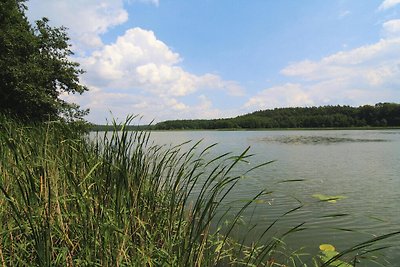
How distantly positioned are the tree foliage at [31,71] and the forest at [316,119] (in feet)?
244

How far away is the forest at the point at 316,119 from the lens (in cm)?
11057

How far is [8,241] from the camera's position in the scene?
9.71 ft

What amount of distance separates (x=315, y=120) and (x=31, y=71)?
124567 mm

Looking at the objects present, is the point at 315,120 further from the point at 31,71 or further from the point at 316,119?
the point at 31,71

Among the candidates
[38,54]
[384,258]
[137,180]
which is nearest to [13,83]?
[38,54]

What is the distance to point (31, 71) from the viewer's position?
14.4 m

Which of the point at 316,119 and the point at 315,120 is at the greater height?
the point at 316,119

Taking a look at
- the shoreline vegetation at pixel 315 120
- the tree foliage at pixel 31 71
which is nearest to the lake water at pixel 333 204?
the tree foliage at pixel 31 71

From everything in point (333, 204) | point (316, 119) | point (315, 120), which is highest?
point (316, 119)

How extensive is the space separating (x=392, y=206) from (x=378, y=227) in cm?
269

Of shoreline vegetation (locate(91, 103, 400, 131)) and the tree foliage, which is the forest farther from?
the tree foliage

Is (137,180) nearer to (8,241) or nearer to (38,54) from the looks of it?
(8,241)

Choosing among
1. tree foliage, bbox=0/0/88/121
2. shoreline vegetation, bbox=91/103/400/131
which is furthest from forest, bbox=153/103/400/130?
tree foliage, bbox=0/0/88/121

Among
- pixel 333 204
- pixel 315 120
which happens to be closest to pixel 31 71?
pixel 333 204
